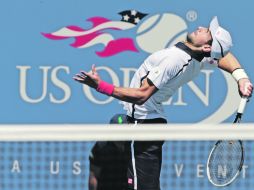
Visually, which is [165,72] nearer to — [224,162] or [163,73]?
[163,73]

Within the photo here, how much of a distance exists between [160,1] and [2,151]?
1.78 m

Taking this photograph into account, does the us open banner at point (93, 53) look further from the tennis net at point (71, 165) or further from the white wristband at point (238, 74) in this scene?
the white wristband at point (238, 74)

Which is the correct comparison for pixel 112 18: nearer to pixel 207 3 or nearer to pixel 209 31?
pixel 207 3

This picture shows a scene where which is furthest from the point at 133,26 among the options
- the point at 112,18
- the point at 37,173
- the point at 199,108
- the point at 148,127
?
the point at 148,127

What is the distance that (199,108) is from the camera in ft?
30.5

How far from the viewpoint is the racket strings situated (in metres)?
7.58

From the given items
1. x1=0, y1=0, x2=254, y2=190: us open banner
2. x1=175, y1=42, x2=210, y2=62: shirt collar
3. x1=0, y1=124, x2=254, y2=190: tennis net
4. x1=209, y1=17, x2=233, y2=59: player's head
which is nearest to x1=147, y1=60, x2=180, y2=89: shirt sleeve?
x1=175, y1=42, x2=210, y2=62: shirt collar

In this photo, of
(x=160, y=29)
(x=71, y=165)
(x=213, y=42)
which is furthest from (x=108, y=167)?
(x=160, y=29)

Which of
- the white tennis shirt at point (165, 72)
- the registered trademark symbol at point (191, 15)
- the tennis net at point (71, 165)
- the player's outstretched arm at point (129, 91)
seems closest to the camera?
the player's outstretched arm at point (129, 91)

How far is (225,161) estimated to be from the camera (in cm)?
762

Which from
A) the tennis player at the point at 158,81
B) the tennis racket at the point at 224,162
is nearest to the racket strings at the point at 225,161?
the tennis racket at the point at 224,162

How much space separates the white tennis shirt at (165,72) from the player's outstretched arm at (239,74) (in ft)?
0.23

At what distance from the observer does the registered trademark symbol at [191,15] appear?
9266 millimetres

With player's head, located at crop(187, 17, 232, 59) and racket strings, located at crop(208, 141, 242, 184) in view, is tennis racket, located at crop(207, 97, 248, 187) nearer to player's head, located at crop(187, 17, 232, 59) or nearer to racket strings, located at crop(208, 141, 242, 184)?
racket strings, located at crop(208, 141, 242, 184)
